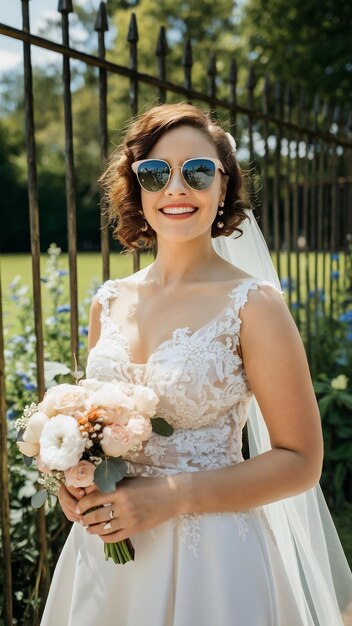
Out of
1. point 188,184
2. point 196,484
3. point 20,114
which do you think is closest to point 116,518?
point 196,484

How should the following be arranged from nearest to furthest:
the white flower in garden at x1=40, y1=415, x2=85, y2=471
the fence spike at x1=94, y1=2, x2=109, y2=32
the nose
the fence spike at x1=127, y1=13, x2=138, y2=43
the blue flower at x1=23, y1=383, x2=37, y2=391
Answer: the white flower in garden at x1=40, y1=415, x2=85, y2=471 < the nose < the fence spike at x1=94, y1=2, x2=109, y2=32 < the fence spike at x1=127, y1=13, x2=138, y2=43 < the blue flower at x1=23, y1=383, x2=37, y2=391

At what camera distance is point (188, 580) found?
5.80ft

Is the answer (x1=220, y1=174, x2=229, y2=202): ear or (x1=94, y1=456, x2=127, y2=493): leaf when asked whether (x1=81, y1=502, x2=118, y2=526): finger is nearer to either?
(x1=94, y1=456, x2=127, y2=493): leaf

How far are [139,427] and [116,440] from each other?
73 millimetres

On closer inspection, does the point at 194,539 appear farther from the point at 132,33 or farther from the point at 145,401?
the point at 132,33

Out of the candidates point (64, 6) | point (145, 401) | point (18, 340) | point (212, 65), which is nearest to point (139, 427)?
point (145, 401)

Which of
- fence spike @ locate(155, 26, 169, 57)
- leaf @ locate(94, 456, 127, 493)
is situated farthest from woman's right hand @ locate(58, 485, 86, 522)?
fence spike @ locate(155, 26, 169, 57)

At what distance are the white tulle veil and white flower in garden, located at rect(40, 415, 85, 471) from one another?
0.97 m

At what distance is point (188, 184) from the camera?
6.27 feet

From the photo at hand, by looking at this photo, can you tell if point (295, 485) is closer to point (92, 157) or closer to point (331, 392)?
point (331, 392)

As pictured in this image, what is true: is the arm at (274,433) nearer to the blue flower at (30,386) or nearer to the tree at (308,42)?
the blue flower at (30,386)

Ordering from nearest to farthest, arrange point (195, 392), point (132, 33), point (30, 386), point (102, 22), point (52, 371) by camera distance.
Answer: point (195, 392) < point (102, 22) < point (132, 33) < point (52, 371) < point (30, 386)

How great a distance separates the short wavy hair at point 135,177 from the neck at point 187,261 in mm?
204

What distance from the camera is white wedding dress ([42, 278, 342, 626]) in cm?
178
